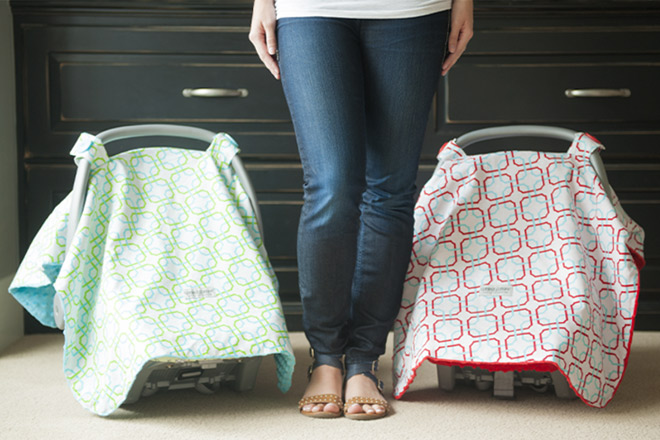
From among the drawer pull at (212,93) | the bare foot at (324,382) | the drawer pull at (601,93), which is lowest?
the bare foot at (324,382)

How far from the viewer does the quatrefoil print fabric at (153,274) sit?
121 centimetres

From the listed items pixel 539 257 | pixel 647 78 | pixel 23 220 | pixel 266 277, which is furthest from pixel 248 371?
pixel 647 78

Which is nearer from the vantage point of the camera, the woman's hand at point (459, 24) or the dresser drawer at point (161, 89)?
the woman's hand at point (459, 24)

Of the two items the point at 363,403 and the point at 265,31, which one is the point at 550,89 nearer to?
the point at 265,31

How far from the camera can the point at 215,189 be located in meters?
1.43

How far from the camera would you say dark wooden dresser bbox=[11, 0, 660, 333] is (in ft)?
5.98

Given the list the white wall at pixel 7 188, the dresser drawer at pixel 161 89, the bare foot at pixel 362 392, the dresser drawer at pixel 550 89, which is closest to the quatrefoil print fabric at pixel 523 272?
the bare foot at pixel 362 392

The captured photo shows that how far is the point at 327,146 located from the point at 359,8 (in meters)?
0.24

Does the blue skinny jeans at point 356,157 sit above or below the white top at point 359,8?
below

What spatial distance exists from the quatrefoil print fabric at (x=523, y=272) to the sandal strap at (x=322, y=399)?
13 cm

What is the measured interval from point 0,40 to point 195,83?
490mm

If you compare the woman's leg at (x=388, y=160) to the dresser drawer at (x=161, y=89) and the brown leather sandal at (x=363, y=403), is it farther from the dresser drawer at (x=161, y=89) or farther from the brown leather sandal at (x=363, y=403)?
the dresser drawer at (x=161, y=89)

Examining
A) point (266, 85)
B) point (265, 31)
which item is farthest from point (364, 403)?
point (266, 85)

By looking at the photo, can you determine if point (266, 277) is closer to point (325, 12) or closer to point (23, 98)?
point (325, 12)
